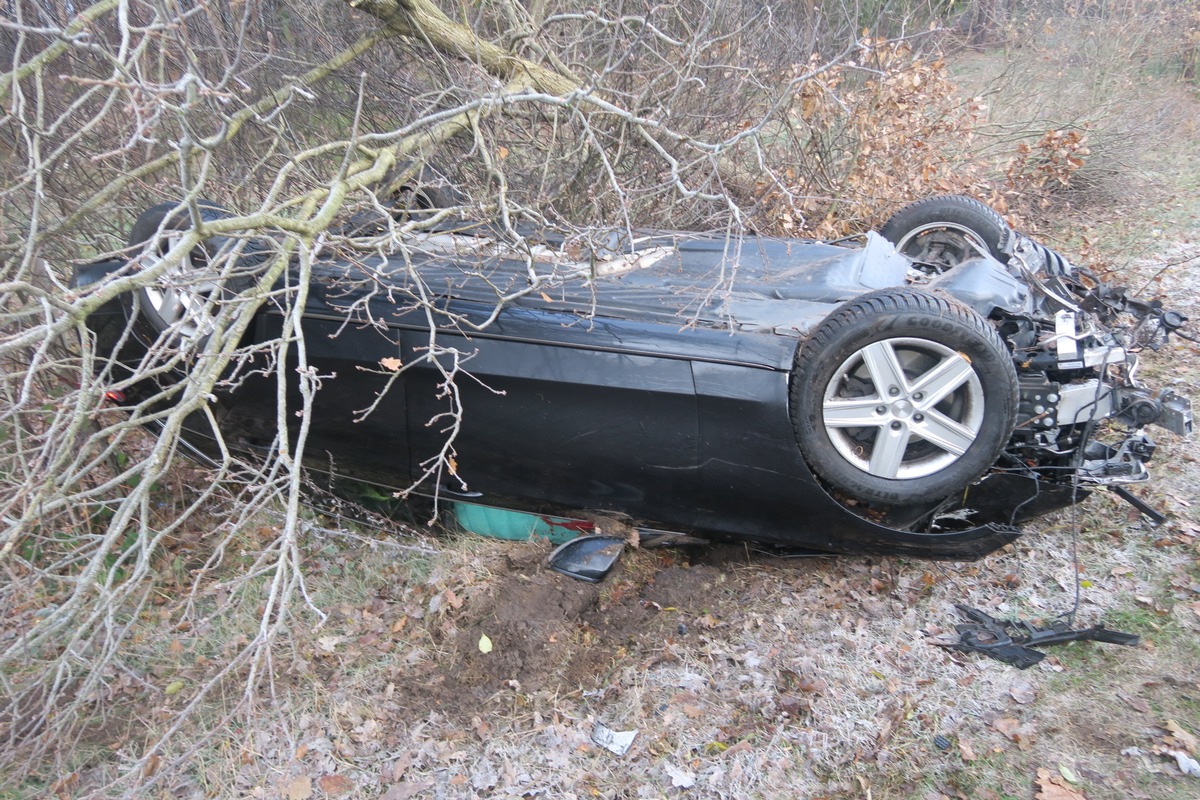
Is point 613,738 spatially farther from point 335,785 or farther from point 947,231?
point 947,231

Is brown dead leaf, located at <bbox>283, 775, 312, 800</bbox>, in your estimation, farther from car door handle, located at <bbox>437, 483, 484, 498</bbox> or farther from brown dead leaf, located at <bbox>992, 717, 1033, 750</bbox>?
brown dead leaf, located at <bbox>992, 717, 1033, 750</bbox>

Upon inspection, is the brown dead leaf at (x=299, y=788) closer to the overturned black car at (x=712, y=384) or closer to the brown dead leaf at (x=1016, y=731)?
the overturned black car at (x=712, y=384)

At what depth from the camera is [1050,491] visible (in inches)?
129

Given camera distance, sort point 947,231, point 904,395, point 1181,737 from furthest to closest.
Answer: point 947,231, point 904,395, point 1181,737

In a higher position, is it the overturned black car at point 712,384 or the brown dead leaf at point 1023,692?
the overturned black car at point 712,384

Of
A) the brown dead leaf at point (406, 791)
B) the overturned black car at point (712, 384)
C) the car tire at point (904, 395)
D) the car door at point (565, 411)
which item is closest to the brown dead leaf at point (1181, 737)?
the overturned black car at point (712, 384)

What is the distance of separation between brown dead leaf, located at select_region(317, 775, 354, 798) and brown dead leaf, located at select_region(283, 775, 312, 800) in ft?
0.13

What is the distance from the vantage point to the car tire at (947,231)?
14.5 ft

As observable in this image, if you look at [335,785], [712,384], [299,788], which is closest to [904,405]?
[712,384]

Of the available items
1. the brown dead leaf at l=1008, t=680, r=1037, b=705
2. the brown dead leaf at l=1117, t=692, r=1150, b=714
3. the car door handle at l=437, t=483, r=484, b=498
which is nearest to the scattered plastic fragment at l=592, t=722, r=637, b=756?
the car door handle at l=437, t=483, r=484, b=498

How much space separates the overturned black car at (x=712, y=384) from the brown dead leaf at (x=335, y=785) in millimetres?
1133

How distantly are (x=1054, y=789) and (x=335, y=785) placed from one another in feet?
8.30

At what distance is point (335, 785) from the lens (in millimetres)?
2977

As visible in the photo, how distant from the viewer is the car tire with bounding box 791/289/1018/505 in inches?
117
